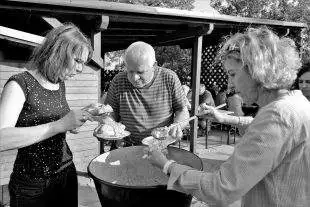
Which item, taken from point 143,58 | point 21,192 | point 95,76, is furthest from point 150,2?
point 21,192

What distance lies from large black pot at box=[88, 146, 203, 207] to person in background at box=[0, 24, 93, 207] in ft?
0.78

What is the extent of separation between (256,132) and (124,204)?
833 mm

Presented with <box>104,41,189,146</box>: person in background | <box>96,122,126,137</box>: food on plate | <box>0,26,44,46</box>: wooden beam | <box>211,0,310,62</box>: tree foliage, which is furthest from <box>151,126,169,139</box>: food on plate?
<box>211,0,310,62</box>: tree foliage

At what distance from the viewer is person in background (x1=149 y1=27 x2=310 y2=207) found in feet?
3.57

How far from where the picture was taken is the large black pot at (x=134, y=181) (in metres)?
1.54

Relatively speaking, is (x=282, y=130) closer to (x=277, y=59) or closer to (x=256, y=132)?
(x=256, y=132)

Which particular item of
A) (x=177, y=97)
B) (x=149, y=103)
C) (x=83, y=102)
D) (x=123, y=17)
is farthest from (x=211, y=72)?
(x=149, y=103)

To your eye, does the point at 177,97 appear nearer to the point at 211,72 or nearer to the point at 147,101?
the point at 147,101

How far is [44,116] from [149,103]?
1069 mm

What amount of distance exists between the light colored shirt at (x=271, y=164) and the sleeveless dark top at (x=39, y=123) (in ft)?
2.84

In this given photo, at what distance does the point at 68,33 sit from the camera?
1624 mm

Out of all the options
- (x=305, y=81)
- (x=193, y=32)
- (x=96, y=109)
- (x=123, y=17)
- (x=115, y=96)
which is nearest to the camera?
(x=96, y=109)

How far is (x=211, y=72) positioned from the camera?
8078mm

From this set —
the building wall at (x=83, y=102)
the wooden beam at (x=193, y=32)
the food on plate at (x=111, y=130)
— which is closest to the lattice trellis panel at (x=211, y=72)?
the wooden beam at (x=193, y=32)
